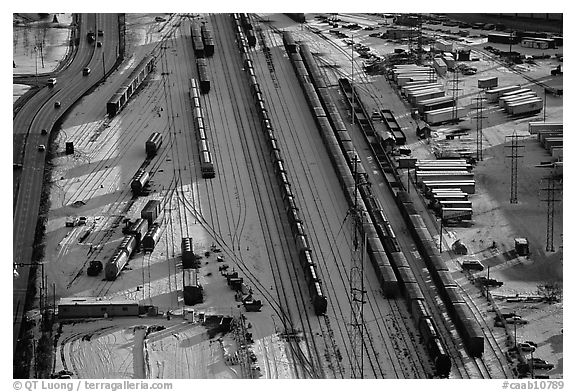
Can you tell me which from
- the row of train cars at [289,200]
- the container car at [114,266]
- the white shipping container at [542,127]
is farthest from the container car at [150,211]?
the white shipping container at [542,127]

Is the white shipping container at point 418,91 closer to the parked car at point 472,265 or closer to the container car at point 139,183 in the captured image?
the container car at point 139,183

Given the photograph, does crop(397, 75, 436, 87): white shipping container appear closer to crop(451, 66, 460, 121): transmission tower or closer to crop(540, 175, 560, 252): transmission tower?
crop(451, 66, 460, 121): transmission tower

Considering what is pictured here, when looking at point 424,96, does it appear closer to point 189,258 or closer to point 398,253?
point 398,253

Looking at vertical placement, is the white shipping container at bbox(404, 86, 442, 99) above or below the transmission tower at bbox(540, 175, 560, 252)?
above

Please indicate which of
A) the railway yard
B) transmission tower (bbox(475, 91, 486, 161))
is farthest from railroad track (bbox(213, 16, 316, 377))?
transmission tower (bbox(475, 91, 486, 161))

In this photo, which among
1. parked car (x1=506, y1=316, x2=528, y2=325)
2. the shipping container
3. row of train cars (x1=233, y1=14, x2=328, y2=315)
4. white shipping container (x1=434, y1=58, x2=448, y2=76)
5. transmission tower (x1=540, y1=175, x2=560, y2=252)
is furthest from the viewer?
white shipping container (x1=434, y1=58, x2=448, y2=76)

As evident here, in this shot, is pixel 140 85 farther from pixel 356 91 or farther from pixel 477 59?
pixel 477 59
